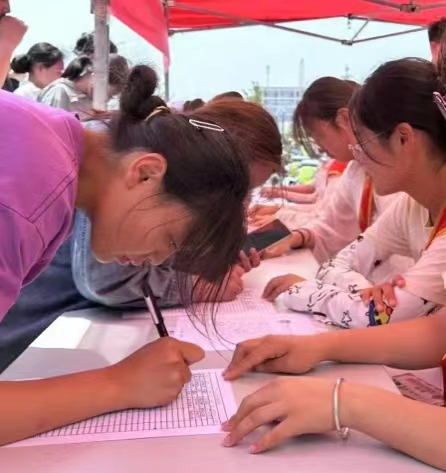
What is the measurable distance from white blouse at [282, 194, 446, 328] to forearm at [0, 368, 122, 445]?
1.51 feet

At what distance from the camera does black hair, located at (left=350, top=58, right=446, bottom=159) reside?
104 cm

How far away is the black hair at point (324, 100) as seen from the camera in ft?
5.94

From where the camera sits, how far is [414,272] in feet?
3.29

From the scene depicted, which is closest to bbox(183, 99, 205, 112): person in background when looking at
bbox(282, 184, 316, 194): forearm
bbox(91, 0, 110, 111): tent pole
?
bbox(91, 0, 110, 111): tent pole

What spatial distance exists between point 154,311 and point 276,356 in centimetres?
25

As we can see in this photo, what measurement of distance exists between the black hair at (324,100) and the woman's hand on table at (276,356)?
1.11 meters

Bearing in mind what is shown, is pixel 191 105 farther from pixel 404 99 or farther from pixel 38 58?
pixel 38 58

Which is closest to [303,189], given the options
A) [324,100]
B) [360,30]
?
[360,30]

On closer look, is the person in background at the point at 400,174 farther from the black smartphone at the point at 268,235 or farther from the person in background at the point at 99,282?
the black smartphone at the point at 268,235

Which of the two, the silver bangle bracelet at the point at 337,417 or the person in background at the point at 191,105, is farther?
the person in background at the point at 191,105

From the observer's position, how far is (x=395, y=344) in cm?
87

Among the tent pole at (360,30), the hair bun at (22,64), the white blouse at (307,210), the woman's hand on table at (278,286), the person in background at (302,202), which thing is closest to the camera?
the woman's hand on table at (278,286)

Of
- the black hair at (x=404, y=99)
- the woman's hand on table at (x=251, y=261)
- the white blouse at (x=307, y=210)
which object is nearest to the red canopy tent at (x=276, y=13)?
the white blouse at (x=307, y=210)

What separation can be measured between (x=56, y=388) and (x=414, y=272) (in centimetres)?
60
